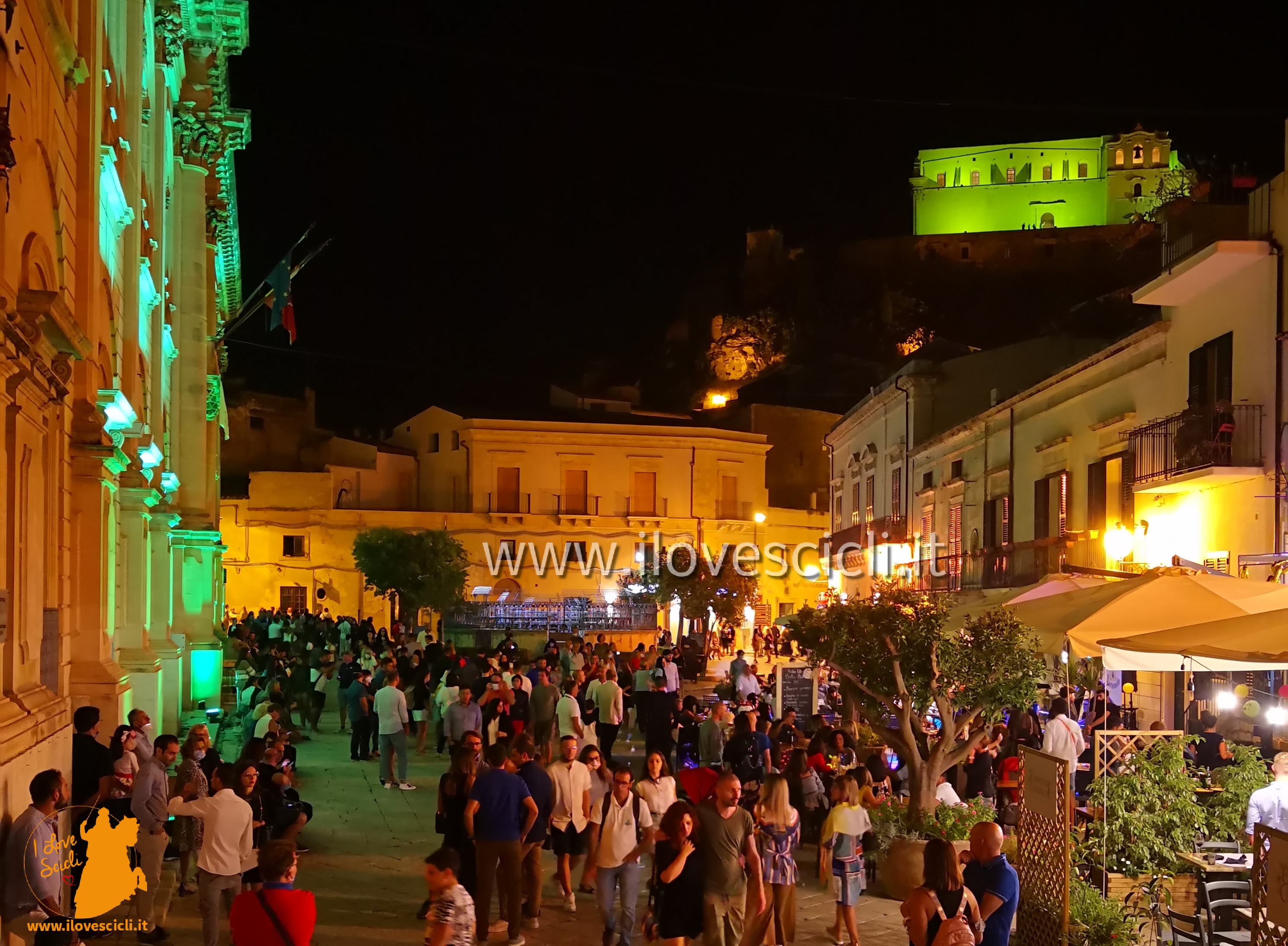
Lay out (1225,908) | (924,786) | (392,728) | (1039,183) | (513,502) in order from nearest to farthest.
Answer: (1225,908) < (924,786) < (392,728) < (513,502) < (1039,183)

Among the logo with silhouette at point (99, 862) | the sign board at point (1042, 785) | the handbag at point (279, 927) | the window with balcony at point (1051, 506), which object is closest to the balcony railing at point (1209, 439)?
the window with balcony at point (1051, 506)

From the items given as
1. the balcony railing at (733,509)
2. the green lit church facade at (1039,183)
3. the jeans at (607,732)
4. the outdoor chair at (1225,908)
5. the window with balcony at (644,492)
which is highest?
the green lit church facade at (1039,183)

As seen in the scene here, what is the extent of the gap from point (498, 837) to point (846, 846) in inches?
95.8

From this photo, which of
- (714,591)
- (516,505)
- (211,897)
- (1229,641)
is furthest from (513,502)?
(1229,641)

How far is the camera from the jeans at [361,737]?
1700cm

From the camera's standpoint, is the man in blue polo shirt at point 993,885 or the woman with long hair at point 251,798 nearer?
the man in blue polo shirt at point 993,885

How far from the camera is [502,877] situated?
8859mm

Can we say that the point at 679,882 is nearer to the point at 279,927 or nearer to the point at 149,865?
the point at 279,927

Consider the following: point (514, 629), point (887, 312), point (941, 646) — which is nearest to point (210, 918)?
point (941, 646)

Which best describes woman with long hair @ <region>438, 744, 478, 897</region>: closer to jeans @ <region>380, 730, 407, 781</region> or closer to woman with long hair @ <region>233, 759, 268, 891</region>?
woman with long hair @ <region>233, 759, 268, 891</region>

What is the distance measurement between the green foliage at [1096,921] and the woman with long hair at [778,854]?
1.78 m

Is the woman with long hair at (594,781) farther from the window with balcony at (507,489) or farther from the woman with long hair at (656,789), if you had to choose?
the window with balcony at (507,489)

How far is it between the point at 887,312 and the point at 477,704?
5792cm

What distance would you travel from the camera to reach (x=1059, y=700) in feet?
43.9
